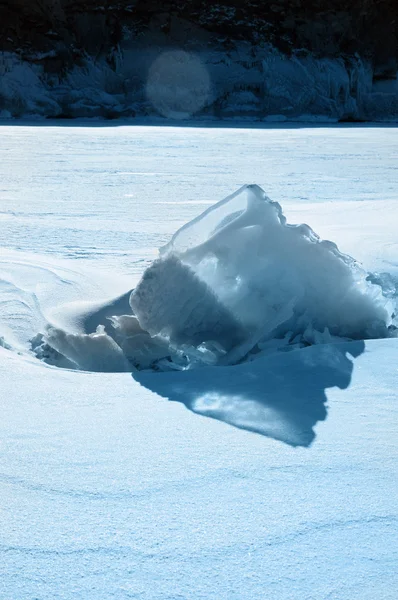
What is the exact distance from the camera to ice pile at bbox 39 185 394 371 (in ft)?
5.60

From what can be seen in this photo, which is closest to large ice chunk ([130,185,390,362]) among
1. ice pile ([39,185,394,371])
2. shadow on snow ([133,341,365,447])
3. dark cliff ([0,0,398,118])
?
ice pile ([39,185,394,371])

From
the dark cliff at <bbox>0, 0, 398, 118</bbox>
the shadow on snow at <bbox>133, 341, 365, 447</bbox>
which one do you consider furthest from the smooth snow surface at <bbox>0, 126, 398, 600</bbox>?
the dark cliff at <bbox>0, 0, 398, 118</bbox>

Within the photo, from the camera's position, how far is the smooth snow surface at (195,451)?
0.80m

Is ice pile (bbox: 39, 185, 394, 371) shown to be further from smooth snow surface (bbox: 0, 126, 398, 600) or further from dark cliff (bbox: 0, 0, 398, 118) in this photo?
dark cliff (bbox: 0, 0, 398, 118)

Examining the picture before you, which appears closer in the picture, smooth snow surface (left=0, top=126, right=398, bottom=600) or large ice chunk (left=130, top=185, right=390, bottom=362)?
smooth snow surface (left=0, top=126, right=398, bottom=600)

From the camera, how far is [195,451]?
3.63 ft

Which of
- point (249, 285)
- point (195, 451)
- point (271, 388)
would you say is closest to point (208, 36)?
point (249, 285)

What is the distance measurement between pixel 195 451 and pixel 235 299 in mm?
695

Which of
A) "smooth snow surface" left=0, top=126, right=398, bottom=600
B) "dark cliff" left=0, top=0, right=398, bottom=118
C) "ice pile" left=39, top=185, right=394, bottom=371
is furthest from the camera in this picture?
"dark cliff" left=0, top=0, right=398, bottom=118

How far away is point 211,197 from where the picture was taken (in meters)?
4.58

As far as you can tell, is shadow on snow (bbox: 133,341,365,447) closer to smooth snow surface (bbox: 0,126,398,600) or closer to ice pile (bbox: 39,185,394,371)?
smooth snow surface (bbox: 0,126,398,600)

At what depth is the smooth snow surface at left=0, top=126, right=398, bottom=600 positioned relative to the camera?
797 millimetres

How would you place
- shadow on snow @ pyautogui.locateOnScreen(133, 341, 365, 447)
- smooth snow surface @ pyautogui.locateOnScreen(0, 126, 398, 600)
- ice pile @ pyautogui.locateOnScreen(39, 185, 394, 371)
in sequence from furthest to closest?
1. ice pile @ pyautogui.locateOnScreen(39, 185, 394, 371)
2. shadow on snow @ pyautogui.locateOnScreen(133, 341, 365, 447)
3. smooth snow surface @ pyautogui.locateOnScreen(0, 126, 398, 600)

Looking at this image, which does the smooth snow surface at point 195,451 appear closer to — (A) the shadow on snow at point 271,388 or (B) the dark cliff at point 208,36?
(A) the shadow on snow at point 271,388
